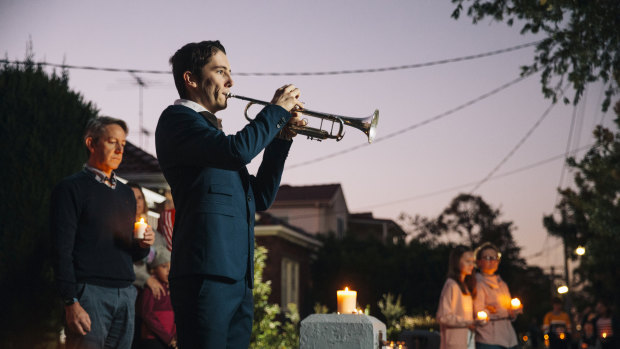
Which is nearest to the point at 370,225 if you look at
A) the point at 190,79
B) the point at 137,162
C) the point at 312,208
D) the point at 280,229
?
the point at 312,208

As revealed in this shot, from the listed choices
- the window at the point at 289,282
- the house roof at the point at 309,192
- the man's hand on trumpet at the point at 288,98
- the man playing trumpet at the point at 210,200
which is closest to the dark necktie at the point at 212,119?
the man playing trumpet at the point at 210,200

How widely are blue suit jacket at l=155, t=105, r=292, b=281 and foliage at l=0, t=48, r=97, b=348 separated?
3796 mm

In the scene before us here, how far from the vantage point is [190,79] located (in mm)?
3412

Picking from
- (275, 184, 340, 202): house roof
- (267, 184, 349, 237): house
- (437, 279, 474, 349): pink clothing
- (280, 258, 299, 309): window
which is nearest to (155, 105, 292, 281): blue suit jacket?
(437, 279, 474, 349): pink clothing

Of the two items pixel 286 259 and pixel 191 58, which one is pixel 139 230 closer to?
pixel 191 58

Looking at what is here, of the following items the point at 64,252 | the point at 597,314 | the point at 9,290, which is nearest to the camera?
the point at 64,252

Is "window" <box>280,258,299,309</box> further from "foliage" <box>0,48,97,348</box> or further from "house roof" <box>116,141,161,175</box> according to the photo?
"foliage" <box>0,48,97,348</box>

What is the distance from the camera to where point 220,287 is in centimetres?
296

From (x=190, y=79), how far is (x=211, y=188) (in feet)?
2.04

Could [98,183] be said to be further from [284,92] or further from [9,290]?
[9,290]

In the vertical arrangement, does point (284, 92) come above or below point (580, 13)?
below

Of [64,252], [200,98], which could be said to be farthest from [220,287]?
[64,252]

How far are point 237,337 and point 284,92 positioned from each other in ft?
3.66

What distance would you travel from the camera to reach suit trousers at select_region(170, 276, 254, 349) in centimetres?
290
